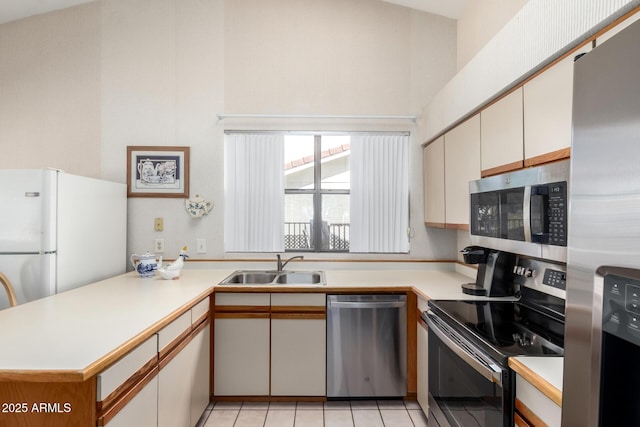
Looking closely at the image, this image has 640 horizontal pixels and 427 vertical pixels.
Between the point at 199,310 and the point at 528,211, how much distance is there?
1.77 meters

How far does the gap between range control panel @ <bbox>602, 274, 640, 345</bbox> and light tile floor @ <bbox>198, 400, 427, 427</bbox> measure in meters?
1.92

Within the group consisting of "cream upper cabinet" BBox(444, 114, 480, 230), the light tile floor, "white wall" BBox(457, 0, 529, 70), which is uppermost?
"white wall" BBox(457, 0, 529, 70)

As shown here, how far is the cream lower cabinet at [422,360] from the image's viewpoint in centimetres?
207

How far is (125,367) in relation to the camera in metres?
1.22

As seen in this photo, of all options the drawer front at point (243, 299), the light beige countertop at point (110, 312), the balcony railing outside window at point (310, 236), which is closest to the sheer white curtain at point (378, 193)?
the balcony railing outside window at point (310, 236)

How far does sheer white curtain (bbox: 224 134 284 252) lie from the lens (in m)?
2.83

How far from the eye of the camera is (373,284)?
2.33 meters

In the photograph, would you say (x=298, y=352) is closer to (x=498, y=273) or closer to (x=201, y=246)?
(x=201, y=246)

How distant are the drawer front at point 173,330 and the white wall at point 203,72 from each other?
3.42 feet

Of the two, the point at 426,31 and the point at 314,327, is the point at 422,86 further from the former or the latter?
the point at 314,327

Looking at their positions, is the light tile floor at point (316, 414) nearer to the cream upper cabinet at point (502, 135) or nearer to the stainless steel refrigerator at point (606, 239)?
the cream upper cabinet at point (502, 135)

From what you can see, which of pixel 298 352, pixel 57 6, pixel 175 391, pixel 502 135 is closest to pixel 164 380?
pixel 175 391

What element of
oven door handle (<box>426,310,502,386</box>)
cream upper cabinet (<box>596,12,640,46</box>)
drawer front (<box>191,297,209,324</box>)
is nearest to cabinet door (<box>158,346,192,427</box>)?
drawer front (<box>191,297,209,324</box>)

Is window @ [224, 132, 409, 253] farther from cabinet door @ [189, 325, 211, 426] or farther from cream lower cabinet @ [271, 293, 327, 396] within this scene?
cabinet door @ [189, 325, 211, 426]
